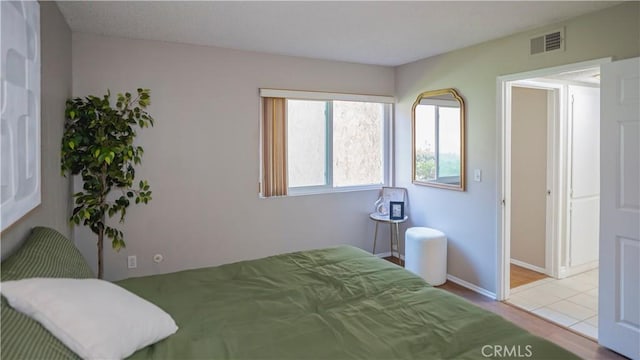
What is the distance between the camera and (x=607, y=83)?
8.77ft

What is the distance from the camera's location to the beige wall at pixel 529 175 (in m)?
4.35

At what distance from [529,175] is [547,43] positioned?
189 cm

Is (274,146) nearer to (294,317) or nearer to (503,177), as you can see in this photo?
(503,177)

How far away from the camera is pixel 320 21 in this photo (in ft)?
9.79

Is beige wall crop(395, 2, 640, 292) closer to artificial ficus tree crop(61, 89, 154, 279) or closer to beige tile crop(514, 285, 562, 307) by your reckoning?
beige tile crop(514, 285, 562, 307)

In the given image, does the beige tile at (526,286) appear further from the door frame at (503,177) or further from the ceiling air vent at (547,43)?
the ceiling air vent at (547,43)

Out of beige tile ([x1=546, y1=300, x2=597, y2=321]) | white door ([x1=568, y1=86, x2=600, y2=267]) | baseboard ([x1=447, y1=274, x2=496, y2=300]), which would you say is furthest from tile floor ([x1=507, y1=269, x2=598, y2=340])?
white door ([x1=568, y1=86, x2=600, y2=267])

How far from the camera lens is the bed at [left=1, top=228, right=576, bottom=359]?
57.2 inches

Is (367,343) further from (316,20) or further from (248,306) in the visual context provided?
(316,20)

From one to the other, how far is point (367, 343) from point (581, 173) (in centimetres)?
394

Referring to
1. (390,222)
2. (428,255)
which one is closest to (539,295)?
(428,255)

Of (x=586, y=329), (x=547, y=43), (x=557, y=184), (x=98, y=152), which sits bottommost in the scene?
(x=586, y=329)

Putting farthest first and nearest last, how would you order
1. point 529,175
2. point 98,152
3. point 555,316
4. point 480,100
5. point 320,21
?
point 529,175 < point 480,100 < point 555,316 < point 320,21 < point 98,152

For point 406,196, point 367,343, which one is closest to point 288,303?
point 367,343
